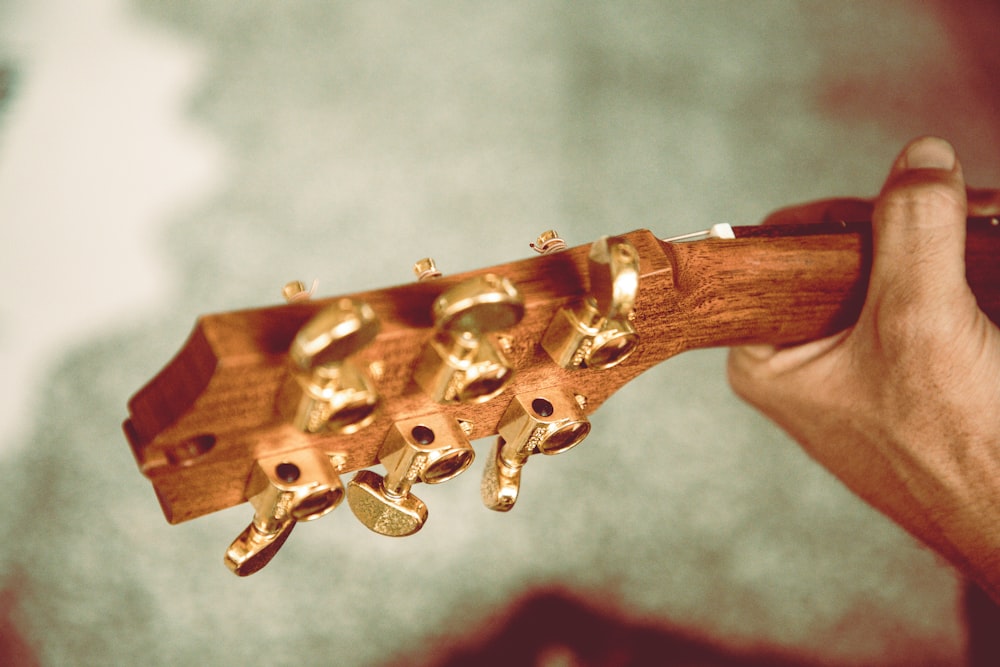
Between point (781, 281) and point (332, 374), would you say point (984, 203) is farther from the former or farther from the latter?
Result: point (332, 374)

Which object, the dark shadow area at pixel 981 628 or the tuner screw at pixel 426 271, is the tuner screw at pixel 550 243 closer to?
the tuner screw at pixel 426 271

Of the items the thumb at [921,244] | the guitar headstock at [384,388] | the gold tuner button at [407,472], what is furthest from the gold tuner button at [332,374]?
the thumb at [921,244]

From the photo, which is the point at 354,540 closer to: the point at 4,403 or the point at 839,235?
the point at 4,403

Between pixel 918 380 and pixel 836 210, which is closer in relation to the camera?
pixel 918 380

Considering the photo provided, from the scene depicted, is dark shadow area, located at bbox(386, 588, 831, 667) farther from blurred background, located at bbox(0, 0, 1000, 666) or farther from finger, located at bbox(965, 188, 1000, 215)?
finger, located at bbox(965, 188, 1000, 215)

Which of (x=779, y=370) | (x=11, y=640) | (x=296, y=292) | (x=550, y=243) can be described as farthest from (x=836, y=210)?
(x=11, y=640)

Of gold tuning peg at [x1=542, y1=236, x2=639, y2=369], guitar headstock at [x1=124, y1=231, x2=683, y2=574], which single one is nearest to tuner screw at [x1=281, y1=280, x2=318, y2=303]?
guitar headstock at [x1=124, y1=231, x2=683, y2=574]

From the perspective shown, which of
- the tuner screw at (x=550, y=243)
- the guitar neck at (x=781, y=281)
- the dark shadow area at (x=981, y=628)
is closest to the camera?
the tuner screw at (x=550, y=243)
